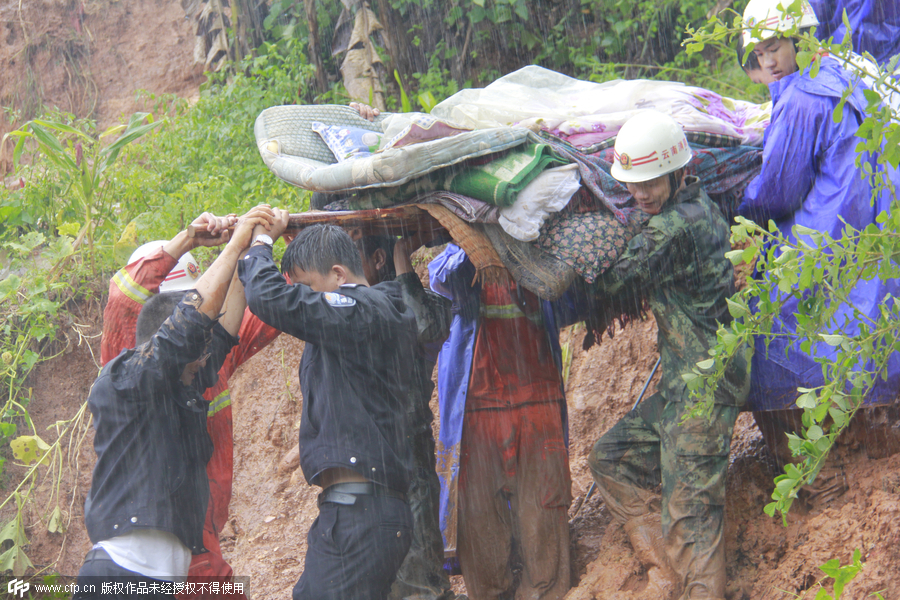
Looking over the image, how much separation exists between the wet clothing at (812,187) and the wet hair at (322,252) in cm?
162

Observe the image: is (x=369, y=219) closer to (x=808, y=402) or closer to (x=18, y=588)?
(x=808, y=402)

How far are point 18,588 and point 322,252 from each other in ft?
12.4

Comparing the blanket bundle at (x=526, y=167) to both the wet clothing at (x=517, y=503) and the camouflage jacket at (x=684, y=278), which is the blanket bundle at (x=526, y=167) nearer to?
the camouflage jacket at (x=684, y=278)

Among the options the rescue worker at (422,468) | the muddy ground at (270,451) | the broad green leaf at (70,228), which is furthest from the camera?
the broad green leaf at (70,228)

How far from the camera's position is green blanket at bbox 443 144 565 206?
2.99 m

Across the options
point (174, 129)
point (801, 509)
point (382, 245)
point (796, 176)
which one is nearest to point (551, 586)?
point (801, 509)

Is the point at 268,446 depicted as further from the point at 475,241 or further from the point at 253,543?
the point at 475,241

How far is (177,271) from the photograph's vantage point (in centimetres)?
336

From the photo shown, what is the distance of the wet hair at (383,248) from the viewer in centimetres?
359

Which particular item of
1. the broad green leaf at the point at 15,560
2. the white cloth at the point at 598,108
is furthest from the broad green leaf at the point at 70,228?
the white cloth at the point at 598,108

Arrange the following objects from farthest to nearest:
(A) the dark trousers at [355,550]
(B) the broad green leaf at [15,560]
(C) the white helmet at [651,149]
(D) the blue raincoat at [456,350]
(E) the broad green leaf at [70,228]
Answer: (E) the broad green leaf at [70,228] < (B) the broad green leaf at [15,560] < (D) the blue raincoat at [456,350] < (C) the white helmet at [651,149] < (A) the dark trousers at [355,550]

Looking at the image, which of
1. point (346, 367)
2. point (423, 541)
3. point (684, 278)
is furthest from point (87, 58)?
point (684, 278)

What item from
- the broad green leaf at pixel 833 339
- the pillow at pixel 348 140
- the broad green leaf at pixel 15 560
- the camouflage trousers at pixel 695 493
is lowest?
the broad green leaf at pixel 15 560

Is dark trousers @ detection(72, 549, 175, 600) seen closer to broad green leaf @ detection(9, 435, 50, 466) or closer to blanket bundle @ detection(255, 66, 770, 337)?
blanket bundle @ detection(255, 66, 770, 337)
